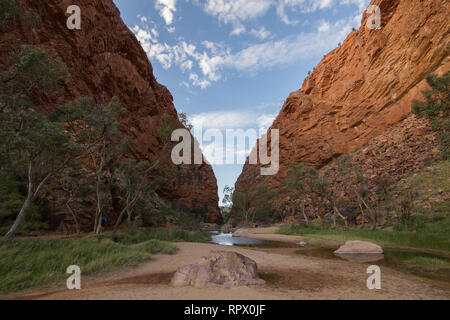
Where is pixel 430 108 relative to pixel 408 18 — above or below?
below

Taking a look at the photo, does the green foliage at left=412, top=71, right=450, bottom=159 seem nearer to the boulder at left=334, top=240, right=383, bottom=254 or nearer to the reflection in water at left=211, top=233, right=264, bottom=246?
the boulder at left=334, top=240, right=383, bottom=254

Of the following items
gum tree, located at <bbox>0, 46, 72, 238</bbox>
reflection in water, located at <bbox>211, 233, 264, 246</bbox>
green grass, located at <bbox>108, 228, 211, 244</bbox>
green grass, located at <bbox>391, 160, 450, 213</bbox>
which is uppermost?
gum tree, located at <bbox>0, 46, 72, 238</bbox>

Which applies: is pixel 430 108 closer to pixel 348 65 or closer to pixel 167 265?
pixel 167 265

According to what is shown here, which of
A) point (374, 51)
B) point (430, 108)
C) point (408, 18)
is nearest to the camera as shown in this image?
point (430, 108)

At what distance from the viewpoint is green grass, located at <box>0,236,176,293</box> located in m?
6.87

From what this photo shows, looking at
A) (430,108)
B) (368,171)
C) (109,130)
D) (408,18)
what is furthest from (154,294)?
(408,18)

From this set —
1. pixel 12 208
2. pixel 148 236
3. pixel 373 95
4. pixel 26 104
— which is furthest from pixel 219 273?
pixel 373 95

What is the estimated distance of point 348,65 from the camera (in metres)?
56.4

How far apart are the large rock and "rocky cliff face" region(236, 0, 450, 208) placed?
3405 cm

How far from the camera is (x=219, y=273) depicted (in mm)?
6703

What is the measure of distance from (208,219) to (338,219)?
44265 mm

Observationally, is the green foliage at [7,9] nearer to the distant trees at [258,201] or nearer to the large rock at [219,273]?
the large rock at [219,273]

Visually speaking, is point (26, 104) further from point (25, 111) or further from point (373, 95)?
point (373, 95)

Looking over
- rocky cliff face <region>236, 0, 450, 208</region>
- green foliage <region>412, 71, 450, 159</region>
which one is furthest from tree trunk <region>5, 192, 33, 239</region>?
rocky cliff face <region>236, 0, 450, 208</region>
